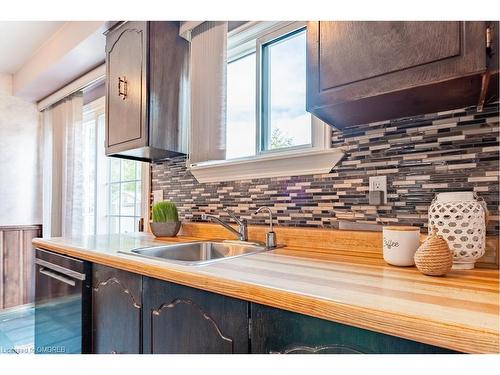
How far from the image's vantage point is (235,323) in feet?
2.73

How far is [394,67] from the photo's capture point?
93 cm

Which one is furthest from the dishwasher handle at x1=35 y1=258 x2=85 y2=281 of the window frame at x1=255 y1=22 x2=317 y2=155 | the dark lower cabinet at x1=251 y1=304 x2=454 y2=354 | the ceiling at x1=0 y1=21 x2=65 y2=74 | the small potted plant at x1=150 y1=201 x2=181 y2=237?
the ceiling at x1=0 y1=21 x2=65 y2=74

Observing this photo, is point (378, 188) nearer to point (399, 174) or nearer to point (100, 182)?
point (399, 174)

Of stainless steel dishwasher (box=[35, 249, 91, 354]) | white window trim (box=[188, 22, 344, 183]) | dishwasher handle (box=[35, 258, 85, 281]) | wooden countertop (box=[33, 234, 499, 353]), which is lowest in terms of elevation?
stainless steel dishwasher (box=[35, 249, 91, 354])

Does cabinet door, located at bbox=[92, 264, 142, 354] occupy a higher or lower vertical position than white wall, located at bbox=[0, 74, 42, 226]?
lower

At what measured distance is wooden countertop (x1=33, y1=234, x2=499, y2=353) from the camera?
0.54 metres

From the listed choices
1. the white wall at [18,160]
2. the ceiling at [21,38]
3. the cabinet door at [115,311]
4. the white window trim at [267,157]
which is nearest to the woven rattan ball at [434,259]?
the white window trim at [267,157]

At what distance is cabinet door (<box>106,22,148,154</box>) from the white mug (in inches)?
56.1

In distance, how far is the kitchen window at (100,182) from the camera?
301cm

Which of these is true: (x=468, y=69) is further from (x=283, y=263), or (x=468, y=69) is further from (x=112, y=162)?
(x=112, y=162)

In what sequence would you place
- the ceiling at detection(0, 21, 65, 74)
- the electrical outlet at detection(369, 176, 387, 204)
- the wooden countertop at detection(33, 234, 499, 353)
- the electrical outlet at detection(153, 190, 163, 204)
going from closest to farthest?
the wooden countertop at detection(33, 234, 499, 353), the electrical outlet at detection(369, 176, 387, 204), the electrical outlet at detection(153, 190, 163, 204), the ceiling at detection(0, 21, 65, 74)

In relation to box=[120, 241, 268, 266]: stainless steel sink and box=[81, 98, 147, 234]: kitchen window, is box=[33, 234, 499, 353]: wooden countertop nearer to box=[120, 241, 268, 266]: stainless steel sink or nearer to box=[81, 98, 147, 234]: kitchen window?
box=[120, 241, 268, 266]: stainless steel sink
